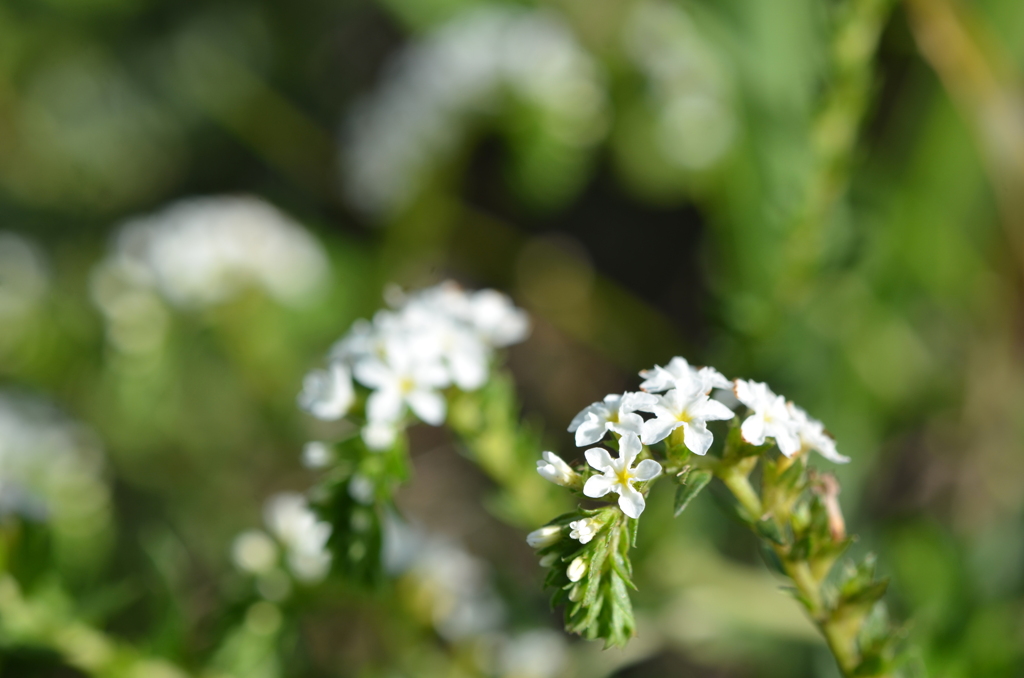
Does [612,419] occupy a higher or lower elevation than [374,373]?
lower

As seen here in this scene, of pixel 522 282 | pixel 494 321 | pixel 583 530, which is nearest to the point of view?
pixel 583 530

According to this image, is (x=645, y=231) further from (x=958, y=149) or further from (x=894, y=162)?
(x=958, y=149)

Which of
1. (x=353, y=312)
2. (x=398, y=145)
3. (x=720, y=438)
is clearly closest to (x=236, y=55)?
(x=398, y=145)

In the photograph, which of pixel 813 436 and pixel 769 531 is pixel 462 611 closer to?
pixel 769 531

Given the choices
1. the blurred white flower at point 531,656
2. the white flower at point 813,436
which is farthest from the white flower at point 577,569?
the blurred white flower at point 531,656

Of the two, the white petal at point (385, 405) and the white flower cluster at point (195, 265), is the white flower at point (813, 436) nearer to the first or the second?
the white petal at point (385, 405)

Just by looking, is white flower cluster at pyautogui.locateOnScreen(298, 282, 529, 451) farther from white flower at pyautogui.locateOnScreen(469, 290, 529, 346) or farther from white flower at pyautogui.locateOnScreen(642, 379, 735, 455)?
white flower at pyautogui.locateOnScreen(642, 379, 735, 455)

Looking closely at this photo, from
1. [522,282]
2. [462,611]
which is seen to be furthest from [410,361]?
[522,282]

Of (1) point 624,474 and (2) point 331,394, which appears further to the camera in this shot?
(2) point 331,394
